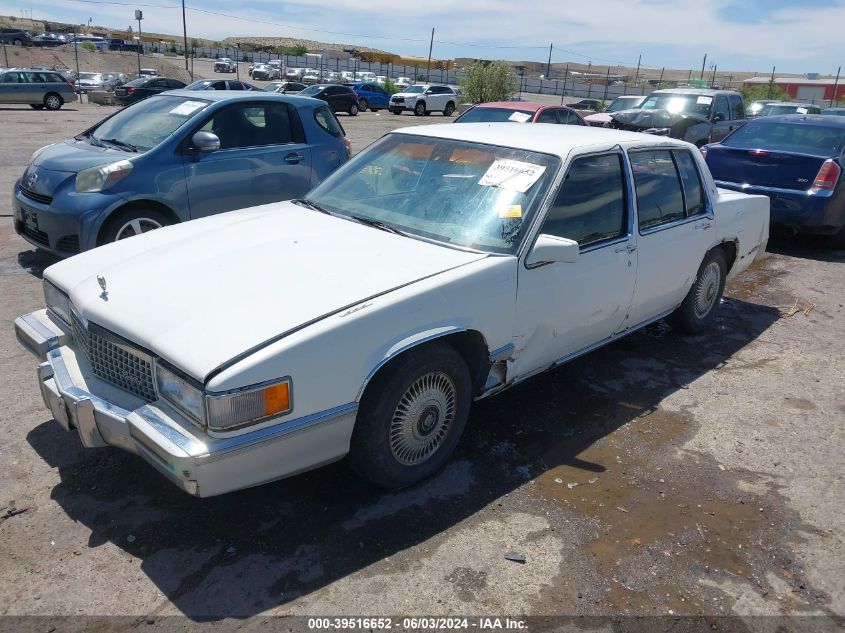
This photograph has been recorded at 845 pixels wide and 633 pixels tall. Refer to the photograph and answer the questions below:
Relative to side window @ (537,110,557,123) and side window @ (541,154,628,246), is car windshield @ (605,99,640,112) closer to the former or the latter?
side window @ (537,110,557,123)

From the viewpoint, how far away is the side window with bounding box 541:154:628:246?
3.90 meters

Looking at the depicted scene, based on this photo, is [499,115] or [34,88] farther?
[34,88]

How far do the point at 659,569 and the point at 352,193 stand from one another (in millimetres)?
2695

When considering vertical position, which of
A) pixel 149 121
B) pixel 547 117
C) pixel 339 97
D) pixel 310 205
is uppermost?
pixel 149 121

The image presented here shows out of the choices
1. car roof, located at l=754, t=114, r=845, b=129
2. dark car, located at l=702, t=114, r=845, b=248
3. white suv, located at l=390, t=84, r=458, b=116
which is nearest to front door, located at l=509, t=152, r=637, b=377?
dark car, located at l=702, t=114, r=845, b=248

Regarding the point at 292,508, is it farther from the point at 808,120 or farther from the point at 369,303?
the point at 808,120

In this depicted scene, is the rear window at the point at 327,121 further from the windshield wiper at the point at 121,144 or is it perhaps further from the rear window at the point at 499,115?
the rear window at the point at 499,115

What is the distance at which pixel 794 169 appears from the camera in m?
8.56

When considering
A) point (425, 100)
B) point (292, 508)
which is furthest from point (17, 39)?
→ point (292, 508)

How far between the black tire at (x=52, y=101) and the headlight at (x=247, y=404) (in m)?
28.9

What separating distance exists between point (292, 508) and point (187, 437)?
Answer: 31.1 inches

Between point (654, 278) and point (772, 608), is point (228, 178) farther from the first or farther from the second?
point (772, 608)

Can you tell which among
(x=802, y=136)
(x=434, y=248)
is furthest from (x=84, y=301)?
(x=802, y=136)

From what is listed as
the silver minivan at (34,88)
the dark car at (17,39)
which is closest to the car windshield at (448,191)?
the silver minivan at (34,88)
